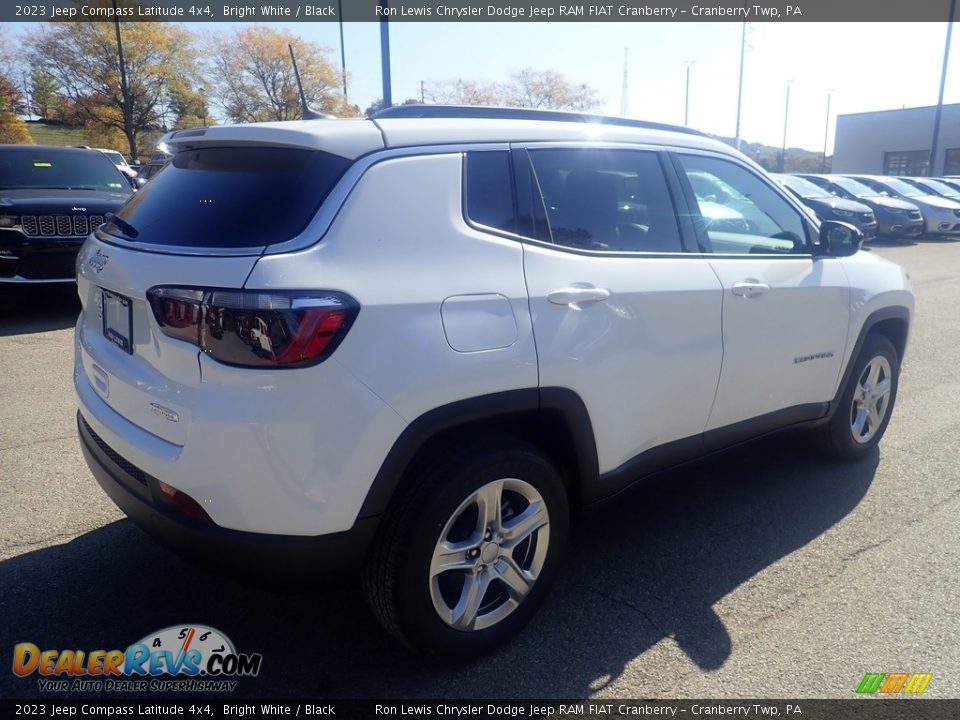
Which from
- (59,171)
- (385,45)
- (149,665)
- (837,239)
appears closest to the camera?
(149,665)

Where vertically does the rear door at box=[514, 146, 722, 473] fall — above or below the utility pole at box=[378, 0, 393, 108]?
below

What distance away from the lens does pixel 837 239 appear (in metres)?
4.02

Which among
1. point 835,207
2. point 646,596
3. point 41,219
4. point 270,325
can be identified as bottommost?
point 835,207

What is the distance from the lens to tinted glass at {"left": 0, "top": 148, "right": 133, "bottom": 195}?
8.45 metres

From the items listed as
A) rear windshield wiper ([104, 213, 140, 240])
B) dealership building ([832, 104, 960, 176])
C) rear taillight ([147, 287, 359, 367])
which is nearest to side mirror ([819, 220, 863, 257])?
rear taillight ([147, 287, 359, 367])

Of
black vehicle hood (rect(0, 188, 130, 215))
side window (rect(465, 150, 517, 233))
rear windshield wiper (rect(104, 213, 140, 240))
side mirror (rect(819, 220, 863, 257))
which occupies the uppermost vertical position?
side window (rect(465, 150, 517, 233))

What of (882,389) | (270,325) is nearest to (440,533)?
(270,325)

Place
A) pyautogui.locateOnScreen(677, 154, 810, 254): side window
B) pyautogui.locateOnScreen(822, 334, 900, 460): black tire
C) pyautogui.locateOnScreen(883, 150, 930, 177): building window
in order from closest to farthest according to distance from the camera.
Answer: pyautogui.locateOnScreen(677, 154, 810, 254): side window, pyautogui.locateOnScreen(822, 334, 900, 460): black tire, pyautogui.locateOnScreen(883, 150, 930, 177): building window

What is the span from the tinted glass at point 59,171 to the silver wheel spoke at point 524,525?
25.8 feet

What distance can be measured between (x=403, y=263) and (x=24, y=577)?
7.06 ft

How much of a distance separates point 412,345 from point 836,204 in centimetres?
1726

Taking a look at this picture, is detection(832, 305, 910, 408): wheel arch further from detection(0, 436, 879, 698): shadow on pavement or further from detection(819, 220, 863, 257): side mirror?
detection(0, 436, 879, 698): shadow on pavement

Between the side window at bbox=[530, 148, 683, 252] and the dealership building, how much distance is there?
191 ft

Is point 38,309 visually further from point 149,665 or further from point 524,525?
point 524,525
